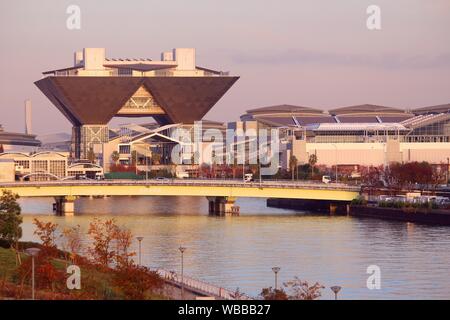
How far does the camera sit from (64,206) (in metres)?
54.9

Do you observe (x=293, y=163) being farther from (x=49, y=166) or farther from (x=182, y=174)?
(x=49, y=166)

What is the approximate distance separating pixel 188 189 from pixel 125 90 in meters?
44.6

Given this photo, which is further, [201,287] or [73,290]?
[201,287]

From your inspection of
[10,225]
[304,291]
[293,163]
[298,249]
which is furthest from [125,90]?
[304,291]

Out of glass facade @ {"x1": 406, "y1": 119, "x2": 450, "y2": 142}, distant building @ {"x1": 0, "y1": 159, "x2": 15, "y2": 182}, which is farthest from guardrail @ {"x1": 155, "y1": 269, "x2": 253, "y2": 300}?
glass facade @ {"x1": 406, "y1": 119, "x2": 450, "y2": 142}

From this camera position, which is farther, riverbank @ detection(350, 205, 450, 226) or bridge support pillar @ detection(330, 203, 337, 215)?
bridge support pillar @ detection(330, 203, 337, 215)

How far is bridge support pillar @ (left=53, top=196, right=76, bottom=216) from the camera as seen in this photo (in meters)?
54.1

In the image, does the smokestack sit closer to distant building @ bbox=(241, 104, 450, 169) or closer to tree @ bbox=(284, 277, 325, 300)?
distant building @ bbox=(241, 104, 450, 169)

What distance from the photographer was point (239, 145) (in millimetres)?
94125

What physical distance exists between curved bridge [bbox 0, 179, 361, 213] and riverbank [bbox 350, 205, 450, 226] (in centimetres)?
222

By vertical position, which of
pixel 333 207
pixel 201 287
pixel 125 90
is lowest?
pixel 201 287

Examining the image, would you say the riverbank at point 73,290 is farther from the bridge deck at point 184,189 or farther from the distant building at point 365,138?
the distant building at point 365,138
